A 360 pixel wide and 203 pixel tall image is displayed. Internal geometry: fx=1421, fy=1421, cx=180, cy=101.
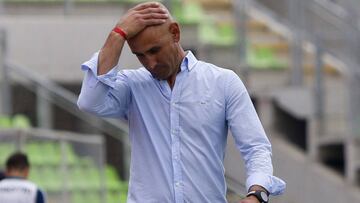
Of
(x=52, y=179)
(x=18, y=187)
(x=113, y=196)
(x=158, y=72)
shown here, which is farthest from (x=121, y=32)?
(x=113, y=196)

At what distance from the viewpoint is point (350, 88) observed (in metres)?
14.4

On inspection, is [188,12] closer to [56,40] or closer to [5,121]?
[56,40]

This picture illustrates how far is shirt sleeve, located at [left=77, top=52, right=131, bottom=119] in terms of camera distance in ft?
17.2

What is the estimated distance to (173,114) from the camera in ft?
17.5

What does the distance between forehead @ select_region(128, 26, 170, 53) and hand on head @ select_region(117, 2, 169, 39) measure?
2 centimetres

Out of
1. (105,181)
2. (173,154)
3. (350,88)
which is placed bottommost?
(105,181)

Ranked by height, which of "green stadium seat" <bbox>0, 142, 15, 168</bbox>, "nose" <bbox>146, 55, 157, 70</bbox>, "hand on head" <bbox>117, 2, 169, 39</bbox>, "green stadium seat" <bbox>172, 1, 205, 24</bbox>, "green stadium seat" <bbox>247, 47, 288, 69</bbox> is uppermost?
"hand on head" <bbox>117, 2, 169, 39</bbox>

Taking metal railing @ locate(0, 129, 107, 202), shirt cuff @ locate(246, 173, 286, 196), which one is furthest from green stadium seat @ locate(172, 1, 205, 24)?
shirt cuff @ locate(246, 173, 286, 196)

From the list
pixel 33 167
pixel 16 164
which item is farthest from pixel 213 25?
pixel 16 164

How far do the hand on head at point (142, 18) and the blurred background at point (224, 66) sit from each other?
7831mm

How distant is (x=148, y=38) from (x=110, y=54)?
0.21m

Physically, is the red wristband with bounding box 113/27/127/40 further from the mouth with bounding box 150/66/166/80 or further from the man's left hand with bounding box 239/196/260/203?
the man's left hand with bounding box 239/196/260/203

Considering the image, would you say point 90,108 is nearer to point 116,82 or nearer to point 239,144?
point 116,82

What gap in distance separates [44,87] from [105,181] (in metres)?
1.17
